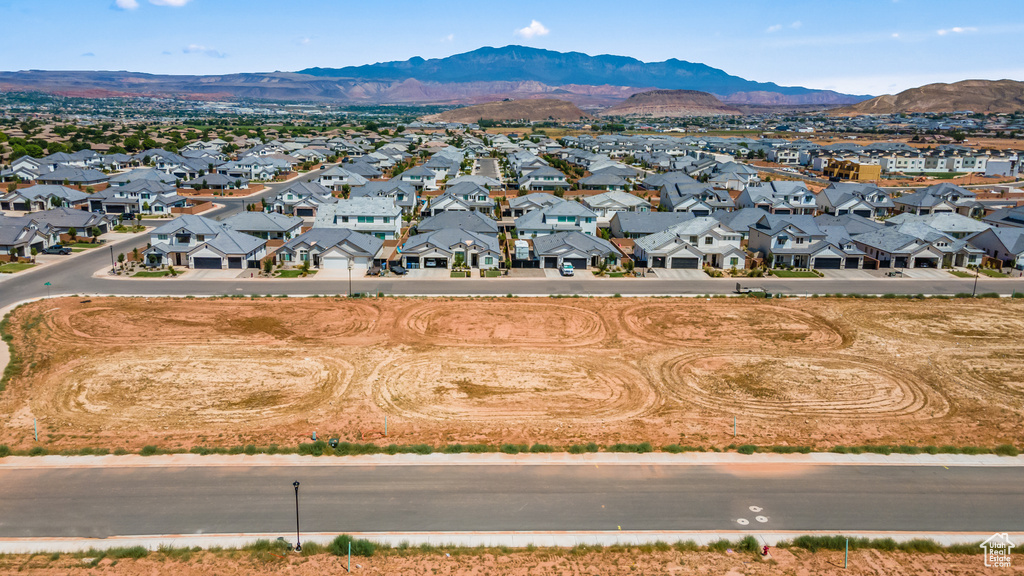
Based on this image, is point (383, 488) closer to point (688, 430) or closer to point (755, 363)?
point (688, 430)

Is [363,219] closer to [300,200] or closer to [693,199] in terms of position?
[300,200]

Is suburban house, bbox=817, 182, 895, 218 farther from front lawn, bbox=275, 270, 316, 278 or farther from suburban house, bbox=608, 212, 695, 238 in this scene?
front lawn, bbox=275, 270, 316, 278

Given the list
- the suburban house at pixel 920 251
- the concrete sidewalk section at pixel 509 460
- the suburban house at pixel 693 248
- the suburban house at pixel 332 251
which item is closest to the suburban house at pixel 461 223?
the suburban house at pixel 332 251

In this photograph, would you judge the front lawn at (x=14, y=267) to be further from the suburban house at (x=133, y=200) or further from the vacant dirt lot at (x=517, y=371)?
the suburban house at (x=133, y=200)

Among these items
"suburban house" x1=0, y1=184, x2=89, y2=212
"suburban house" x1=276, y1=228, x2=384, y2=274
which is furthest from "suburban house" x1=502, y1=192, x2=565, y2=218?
"suburban house" x1=0, y1=184, x2=89, y2=212

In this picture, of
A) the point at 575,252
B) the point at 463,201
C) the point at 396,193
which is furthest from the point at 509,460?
the point at 396,193

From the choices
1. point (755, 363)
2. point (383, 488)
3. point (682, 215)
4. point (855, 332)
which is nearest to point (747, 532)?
point (383, 488)
